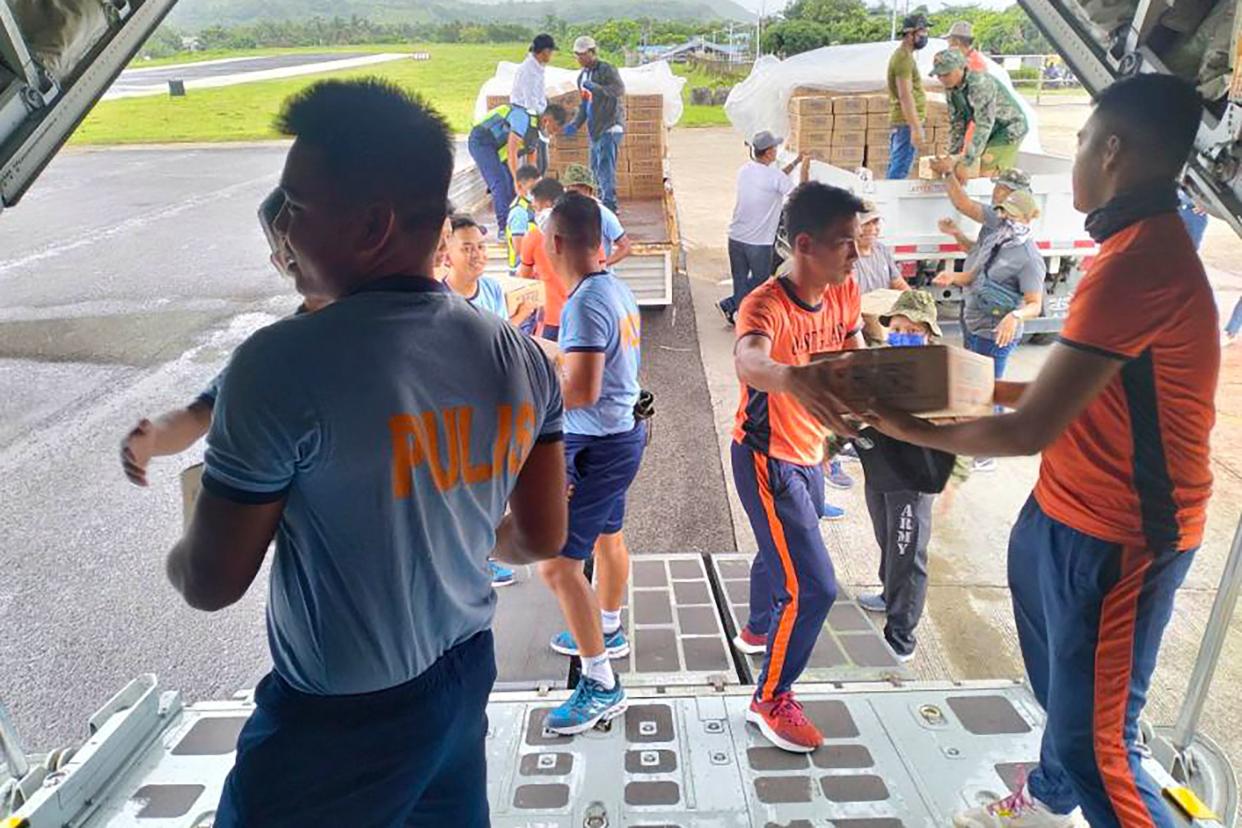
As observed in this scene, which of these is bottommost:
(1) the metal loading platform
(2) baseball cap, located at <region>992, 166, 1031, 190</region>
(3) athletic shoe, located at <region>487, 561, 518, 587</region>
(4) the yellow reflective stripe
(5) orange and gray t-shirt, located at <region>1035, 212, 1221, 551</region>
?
(3) athletic shoe, located at <region>487, 561, 518, 587</region>

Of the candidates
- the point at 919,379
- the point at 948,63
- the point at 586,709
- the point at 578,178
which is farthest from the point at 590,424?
the point at 948,63

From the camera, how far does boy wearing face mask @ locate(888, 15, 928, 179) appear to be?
7.94 meters

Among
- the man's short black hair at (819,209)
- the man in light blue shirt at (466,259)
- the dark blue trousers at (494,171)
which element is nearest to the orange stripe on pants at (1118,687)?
the man's short black hair at (819,209)

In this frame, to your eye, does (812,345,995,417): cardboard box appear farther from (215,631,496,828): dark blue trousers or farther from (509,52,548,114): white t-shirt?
(509,52,548,114): white t-shirt

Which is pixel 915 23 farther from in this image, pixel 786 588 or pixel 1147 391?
pixel 1147 391

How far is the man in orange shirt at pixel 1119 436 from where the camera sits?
72.9 inches

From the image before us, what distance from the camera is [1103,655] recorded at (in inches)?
78.8

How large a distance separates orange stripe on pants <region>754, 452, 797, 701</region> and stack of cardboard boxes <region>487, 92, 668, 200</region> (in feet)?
26.3

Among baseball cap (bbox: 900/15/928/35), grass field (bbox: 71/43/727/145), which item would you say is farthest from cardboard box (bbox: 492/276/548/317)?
grass field (bbox: 71/43/727/145)

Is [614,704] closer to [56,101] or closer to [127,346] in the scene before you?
[56,101]

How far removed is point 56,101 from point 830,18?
4535 cm

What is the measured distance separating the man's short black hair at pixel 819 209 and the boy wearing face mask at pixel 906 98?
20.0 ft

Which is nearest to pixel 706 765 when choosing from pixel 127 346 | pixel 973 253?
pixel 973 253

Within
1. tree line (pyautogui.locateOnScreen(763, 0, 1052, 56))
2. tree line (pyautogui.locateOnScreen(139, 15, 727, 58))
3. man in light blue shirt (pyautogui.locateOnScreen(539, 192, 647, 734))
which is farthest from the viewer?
tree line (pyautogui.locateOnScreen(139, 15, 727, 58))
